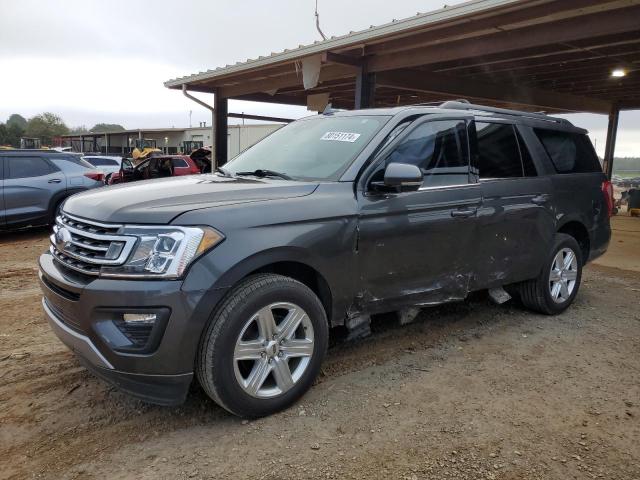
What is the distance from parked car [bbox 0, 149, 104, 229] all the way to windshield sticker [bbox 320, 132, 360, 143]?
7.20m

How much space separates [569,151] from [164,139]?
4899 cm

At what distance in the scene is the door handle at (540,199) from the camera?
4558mm

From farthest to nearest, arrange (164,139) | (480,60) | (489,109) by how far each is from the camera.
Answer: (164,139), (480,60), (489,109)

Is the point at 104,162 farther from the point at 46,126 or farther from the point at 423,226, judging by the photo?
the point at 46,126

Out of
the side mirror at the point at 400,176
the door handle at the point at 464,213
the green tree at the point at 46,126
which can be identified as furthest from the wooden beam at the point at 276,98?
the green tree at the point at 46,126

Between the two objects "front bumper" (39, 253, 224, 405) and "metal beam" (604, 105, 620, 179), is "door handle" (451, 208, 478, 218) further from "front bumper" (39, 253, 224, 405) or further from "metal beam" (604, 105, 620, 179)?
"metal beam" (604, 105, 620, 179)

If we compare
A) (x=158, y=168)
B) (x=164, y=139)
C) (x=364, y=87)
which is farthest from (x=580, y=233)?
(x=164, y=139)

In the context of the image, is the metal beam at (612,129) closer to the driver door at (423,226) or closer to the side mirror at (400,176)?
the driver door at (423,226)

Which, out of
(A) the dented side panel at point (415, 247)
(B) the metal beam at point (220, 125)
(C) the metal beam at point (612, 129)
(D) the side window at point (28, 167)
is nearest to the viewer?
(A) the dented side panel at point (415, 247)

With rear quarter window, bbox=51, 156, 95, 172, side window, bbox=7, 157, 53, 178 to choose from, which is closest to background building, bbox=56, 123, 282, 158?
rear quarter window, bbox=51, 156, 95, 172

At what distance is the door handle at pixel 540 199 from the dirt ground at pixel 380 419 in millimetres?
1181

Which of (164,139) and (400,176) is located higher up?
(164,139)

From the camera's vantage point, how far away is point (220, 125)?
48.3ft

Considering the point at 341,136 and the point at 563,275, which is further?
the point at 563,275
